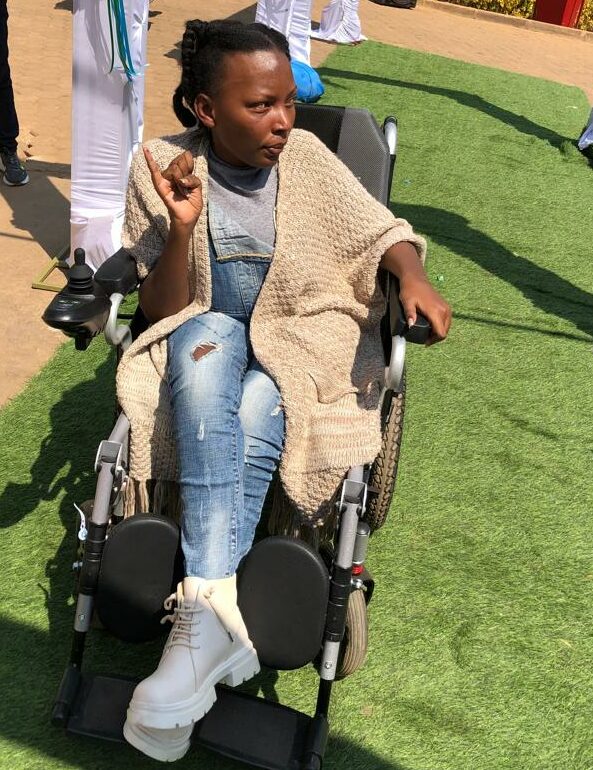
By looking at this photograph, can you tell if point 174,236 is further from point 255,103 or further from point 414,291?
point 414,291

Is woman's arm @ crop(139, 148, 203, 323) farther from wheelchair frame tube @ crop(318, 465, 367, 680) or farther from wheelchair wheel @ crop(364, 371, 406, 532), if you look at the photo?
wheelchair frame tube @ crop(318, 465, 367, 680)

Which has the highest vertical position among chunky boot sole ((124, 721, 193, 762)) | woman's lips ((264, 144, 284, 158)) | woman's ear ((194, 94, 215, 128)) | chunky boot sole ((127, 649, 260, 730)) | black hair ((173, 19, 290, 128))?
black hair ((173, 19, 290, 128))

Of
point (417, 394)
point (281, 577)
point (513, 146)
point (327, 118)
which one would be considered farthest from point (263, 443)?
point (513, 146)

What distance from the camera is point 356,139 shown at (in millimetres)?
3066

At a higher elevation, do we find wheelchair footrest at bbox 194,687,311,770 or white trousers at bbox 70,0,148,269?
white trousers at bbox 70,0,148,269

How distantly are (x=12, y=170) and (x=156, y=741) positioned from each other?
4.14 meters

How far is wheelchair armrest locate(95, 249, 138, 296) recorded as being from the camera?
2.43 metres

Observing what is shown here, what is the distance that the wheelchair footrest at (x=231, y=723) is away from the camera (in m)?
2.10

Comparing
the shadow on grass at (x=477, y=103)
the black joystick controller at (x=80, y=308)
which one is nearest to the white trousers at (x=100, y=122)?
the black joystick controller at (x=80, y=308)

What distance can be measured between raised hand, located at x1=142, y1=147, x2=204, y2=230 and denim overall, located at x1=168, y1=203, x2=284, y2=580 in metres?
0.14

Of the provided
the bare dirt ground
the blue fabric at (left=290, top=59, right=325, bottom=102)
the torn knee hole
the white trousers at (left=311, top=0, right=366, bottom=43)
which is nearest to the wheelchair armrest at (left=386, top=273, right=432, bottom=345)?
the torn knee hole

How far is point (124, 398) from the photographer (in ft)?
7.85

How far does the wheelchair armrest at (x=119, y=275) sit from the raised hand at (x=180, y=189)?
0.73 ft

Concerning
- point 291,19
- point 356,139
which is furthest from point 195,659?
point 291,19
